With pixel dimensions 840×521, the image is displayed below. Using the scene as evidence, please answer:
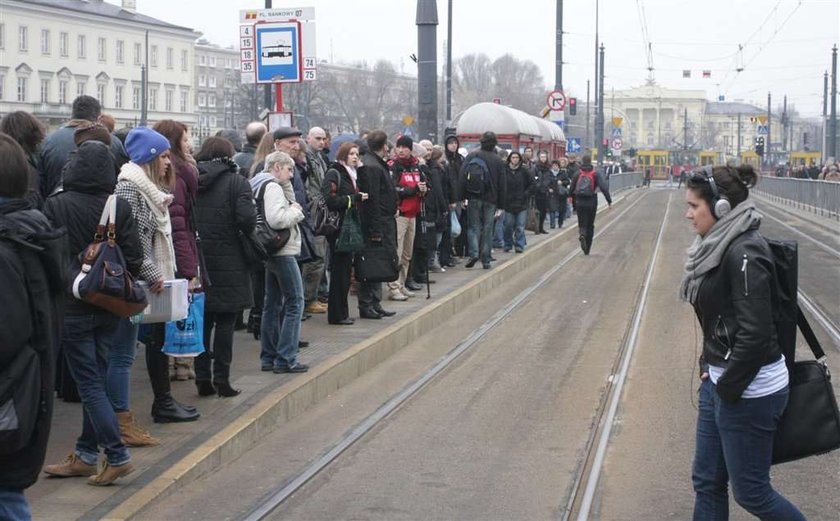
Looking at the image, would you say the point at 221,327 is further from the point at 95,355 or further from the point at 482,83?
the point at 482,83

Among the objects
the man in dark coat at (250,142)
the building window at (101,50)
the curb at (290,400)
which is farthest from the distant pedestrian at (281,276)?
the building window at (101,50)

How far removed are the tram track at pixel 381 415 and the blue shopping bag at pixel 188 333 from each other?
3.44 feet

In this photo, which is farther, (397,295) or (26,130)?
(397,295)

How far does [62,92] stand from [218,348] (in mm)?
79913

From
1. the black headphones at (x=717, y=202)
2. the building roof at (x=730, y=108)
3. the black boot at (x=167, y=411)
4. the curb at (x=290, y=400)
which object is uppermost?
the building roof at (x=730, y=108)

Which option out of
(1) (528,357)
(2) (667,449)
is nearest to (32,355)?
(2) (667,449)

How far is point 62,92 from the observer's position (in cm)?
8462

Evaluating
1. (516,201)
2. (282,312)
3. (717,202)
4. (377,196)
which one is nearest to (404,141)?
(377,196)

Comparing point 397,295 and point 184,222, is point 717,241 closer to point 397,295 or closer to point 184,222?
point 184,222

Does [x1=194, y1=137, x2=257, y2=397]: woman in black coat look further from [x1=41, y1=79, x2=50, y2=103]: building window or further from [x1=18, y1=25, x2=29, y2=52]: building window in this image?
[x1=41, y1=79, x2=50, y2=103]: building window

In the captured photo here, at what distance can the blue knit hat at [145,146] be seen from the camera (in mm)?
7133

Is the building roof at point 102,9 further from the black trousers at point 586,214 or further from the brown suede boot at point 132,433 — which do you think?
the brown suede boot at point 132,433

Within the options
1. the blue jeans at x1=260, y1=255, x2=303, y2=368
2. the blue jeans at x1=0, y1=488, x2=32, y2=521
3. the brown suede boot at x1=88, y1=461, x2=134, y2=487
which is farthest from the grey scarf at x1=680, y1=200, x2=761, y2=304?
the blue jeans at x1=260, y1=255, x2=303, y2=368

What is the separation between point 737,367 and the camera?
16.1 ft
